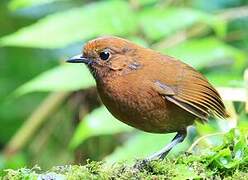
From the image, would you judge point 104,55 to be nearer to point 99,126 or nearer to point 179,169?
point 99,126

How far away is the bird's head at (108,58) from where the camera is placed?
3893mm

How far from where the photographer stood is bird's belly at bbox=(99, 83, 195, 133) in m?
3.70

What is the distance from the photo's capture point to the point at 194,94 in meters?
3.97

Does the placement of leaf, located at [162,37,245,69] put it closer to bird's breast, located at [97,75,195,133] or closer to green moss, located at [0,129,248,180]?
bird's breast, located at [97,75,195,133]

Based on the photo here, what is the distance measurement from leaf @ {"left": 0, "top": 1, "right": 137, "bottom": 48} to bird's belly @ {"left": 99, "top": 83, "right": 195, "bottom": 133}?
626 mm

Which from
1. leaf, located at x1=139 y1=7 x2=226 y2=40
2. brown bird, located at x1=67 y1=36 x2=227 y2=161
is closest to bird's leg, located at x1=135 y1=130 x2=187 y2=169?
brown bird, located at x1=67 y1=36 x2=227 y2=161

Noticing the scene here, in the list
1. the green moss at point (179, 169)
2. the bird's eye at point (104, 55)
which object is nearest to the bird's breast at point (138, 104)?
the bird's eye at point (104, 55)

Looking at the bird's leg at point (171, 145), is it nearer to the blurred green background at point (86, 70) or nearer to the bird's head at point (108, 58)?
the blurred green background at point (86, 70)

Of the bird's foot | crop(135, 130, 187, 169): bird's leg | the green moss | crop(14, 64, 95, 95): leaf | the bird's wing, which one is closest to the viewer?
the green moss

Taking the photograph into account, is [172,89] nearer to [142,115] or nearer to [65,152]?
[142,115]

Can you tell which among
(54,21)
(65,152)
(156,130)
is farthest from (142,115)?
(65,152)

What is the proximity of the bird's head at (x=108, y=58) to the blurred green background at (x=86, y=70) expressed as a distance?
30 centimetres

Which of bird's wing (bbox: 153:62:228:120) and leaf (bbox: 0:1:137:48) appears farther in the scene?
leaf (bbox: 0:1:137:48)

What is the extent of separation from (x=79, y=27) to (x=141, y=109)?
92cm
